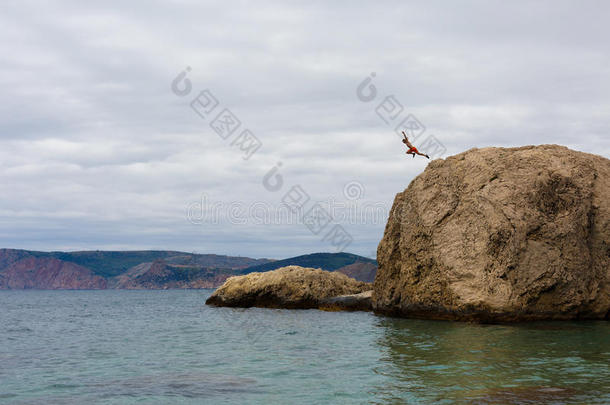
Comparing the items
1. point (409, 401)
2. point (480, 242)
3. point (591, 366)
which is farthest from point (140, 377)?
point (480, 242)

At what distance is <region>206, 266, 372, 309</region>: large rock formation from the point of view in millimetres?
39656

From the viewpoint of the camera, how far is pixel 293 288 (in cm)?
3997

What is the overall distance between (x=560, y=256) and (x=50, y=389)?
20.1 metres

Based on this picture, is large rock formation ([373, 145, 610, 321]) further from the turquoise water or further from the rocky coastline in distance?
the turquoise water

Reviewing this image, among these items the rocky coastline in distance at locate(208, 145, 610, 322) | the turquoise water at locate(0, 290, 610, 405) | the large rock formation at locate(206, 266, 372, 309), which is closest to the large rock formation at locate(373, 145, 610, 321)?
the rocky coastline in distance at locate(208, 145, 610, 322)

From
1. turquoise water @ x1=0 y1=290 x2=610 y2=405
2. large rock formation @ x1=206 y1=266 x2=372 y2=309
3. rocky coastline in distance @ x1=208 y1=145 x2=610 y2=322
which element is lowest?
turquoise water @ x1=0 y1=290 x2=610 y2=405

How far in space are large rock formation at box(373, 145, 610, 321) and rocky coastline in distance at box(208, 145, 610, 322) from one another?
0.04m

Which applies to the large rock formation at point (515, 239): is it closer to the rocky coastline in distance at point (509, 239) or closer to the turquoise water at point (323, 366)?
the rocky coastline in distance at point (509, 239)

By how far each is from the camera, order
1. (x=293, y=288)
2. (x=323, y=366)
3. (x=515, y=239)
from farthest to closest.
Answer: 1. (x=293, y=288)
2. (x=515, y=239)
3. (x=323, y=366)

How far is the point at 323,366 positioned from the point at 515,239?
474 inches

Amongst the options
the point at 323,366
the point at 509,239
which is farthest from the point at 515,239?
the point at 323,366

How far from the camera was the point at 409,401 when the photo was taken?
11.4 metres

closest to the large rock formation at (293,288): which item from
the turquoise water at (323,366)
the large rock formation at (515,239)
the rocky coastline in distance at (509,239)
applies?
the rocky coastline in distance at (509,239)

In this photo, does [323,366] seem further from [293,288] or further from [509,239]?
[293,288]
